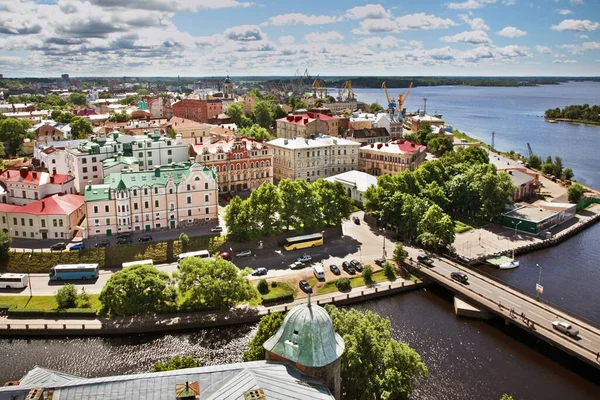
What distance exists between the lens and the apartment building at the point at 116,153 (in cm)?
7931

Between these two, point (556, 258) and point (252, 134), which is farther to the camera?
point (252, 134)

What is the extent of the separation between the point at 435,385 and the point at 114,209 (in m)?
45.5

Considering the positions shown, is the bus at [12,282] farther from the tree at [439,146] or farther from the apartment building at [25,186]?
the tree at [439,146]

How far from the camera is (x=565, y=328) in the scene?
48531mm

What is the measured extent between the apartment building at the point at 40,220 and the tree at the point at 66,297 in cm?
1559

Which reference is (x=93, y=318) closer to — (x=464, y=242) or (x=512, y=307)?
(x=512, y=307)

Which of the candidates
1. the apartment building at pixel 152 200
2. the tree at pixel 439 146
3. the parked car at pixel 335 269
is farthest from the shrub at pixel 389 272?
the tree at pixel 439 146

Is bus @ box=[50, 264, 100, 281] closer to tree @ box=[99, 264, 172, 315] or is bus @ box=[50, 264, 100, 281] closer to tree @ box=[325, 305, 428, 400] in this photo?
tree @ box=[99, 264, 172, 315]

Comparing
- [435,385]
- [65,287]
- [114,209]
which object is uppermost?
[114,209]

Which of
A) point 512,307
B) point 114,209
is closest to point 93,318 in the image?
point 114,209

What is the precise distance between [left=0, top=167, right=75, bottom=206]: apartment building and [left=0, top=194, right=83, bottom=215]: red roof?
3.37 metres

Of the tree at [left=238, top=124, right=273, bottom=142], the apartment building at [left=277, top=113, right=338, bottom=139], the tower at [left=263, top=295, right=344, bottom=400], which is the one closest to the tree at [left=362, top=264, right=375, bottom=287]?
the tower at [left=263, top=295, right=344, bottom=400]

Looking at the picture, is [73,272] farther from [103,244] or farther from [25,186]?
[25,186]

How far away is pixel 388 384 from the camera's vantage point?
34812mm
